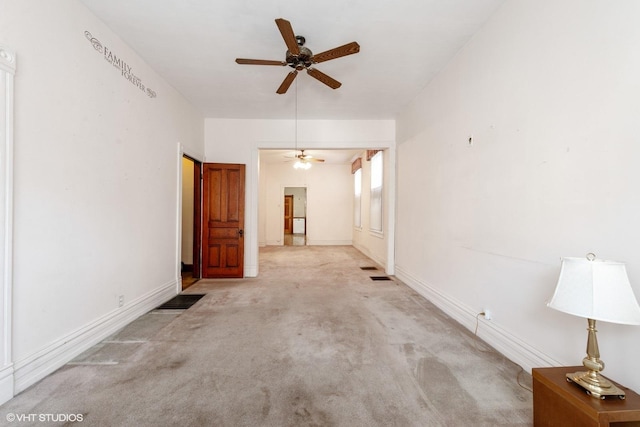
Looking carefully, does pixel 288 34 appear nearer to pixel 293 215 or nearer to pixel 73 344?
pixel 73 344

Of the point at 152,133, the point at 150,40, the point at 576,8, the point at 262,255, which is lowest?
the point at 262,255

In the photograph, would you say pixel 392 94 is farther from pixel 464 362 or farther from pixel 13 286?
pixel 13 286

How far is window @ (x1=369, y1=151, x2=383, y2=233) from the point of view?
20.5 ft

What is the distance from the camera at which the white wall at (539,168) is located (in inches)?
60.0

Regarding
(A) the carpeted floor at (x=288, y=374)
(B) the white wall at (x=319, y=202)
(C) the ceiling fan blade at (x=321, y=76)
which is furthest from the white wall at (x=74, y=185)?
(B) the white wall at (x=319, y=202)

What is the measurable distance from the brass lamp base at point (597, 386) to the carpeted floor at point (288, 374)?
0.48 meters

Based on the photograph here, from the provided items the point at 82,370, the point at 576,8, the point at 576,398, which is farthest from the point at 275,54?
the point at 576,398

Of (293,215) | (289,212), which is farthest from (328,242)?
(293,215)

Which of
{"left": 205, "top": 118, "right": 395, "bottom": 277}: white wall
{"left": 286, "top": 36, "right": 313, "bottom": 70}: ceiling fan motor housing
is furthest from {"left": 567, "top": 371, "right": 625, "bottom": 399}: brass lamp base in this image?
{"left": 205, "top": 118, "right": 395, "bottom": 277}: white wall

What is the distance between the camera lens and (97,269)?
258 centimetres

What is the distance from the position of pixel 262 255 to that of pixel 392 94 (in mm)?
5524

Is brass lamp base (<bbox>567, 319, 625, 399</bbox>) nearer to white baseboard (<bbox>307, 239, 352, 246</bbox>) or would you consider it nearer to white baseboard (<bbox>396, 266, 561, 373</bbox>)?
white baseboard (<bbox>396, 266, 561, 373</bbox>)

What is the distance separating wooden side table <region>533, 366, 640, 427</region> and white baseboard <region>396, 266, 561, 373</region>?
1.88 ft

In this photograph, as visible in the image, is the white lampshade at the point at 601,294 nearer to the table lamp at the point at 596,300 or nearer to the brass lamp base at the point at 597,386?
the table lamp at the point at 596,300
